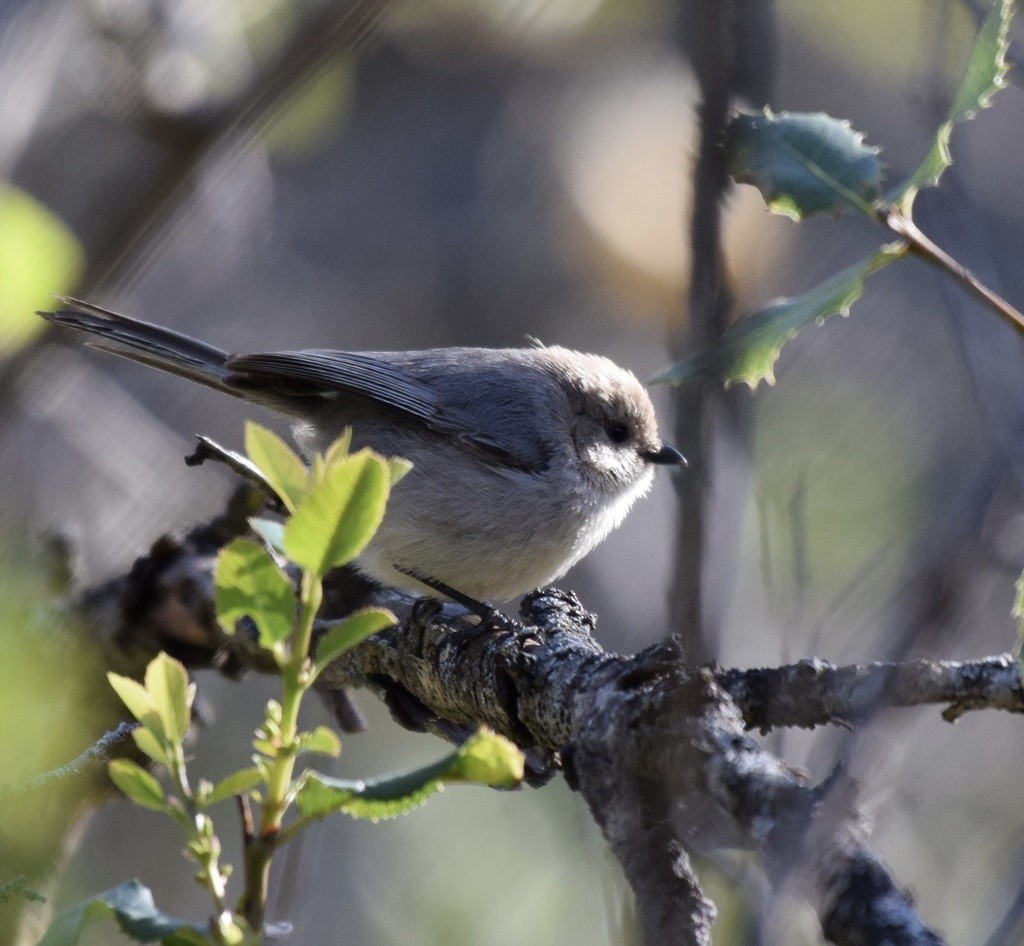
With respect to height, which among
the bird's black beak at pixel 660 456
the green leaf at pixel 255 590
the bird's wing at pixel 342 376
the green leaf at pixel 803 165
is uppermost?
the green leaf at pixel 803 165

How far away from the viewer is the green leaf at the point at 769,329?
1.21 m

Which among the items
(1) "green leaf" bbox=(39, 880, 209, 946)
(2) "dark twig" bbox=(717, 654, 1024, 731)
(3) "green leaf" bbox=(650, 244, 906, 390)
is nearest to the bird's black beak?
(2) "dark twig" bbox=(717, 654, 1024, 731)

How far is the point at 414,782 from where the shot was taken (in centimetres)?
94

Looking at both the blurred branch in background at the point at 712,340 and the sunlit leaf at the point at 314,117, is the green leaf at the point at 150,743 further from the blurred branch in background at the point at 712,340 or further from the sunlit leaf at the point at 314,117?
the sunlit leaf at the point at 314,117

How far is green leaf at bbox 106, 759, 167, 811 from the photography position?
0.94m

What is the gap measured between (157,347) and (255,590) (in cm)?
196

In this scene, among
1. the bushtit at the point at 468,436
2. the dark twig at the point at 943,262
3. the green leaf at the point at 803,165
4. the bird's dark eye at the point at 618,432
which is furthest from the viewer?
the bird's dark eye at the point at 618,432

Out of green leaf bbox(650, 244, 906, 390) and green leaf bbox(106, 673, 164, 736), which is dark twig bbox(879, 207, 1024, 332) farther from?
green leaf bbox(106, 673, 164, 736)

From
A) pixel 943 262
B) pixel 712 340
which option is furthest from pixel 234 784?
pixel 943 262

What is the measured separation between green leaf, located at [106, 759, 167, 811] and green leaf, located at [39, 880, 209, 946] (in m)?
0.08

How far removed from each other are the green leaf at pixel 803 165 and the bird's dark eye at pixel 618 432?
1.85 meters

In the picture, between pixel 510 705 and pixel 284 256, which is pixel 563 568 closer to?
pixel 510 705

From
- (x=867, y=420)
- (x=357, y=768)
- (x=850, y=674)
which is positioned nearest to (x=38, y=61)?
(x=850, y=674)

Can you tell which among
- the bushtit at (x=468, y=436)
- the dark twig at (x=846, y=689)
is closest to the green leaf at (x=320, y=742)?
the dark twig at (x=846, y=689)
